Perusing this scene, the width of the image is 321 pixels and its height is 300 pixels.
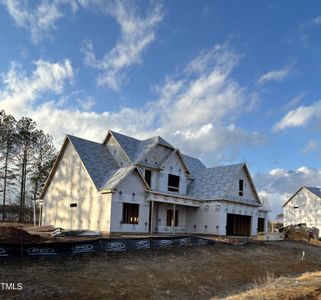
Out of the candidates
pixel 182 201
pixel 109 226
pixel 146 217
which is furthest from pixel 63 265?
pixel 182 201

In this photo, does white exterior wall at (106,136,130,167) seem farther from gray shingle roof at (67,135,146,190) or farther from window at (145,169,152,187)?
window at (145,169,152,187)

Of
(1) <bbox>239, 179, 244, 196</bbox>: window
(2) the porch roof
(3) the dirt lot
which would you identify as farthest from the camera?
(1) <bbox>239, 179, 244, 196</bbox>: window

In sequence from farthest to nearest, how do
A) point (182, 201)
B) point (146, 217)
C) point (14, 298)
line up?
point (182, 201) → point (146, 217) → point (14, 298)

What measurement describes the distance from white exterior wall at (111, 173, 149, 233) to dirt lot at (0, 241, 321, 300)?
6.36 meters

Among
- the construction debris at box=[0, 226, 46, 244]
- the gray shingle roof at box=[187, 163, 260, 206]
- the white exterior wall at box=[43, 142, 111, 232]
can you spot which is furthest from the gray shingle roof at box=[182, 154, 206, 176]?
the construction debris at box=[0, 226, 46, 244]

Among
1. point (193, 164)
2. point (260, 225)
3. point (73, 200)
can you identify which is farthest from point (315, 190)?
point (73, 200)

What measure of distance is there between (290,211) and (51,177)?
4433cm

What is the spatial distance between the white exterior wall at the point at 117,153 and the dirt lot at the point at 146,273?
11304 millimetres

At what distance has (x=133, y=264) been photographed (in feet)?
59.2

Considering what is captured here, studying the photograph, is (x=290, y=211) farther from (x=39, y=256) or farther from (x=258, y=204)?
(x=39, y=256)

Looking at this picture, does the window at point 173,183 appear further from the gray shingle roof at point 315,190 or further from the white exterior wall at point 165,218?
the gray shingle roof at point 315,190

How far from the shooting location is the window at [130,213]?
92.7ft

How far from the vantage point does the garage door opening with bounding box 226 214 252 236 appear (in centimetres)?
3653

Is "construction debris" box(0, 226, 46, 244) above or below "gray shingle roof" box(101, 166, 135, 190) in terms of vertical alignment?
below
